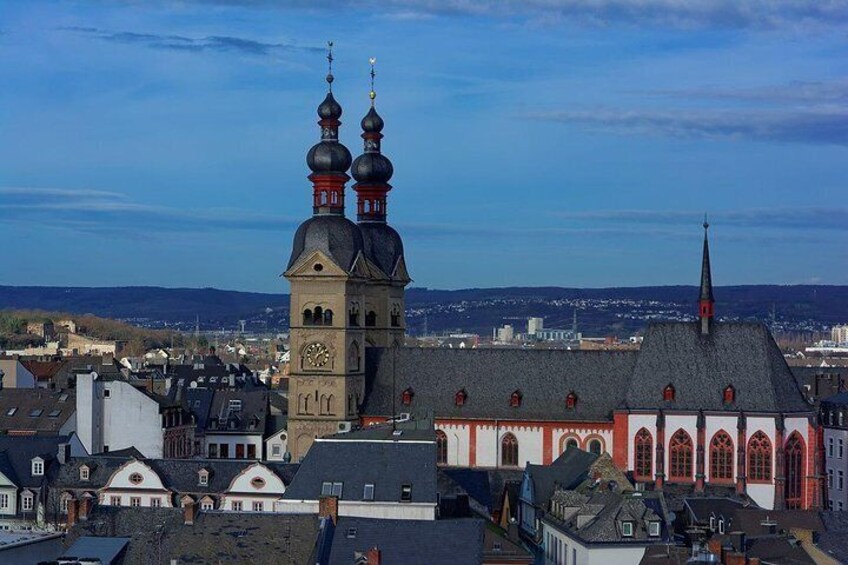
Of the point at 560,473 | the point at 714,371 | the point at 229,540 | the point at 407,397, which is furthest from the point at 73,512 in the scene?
the point at 714,371

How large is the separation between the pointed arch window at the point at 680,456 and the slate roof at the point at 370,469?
90.7 ft

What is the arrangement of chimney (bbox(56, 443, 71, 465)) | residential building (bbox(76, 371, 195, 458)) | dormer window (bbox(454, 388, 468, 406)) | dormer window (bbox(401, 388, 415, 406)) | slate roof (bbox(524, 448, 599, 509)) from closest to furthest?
slate roof (bbox(524, 448, 599, 509)) < chimney (bbox(56, 443, 71, 465)) < dormer window (bbox(454, 388, 468, 406)) < dormer window (bbox(401, 388, 415, 406)) < residential building (bbox(76, 371, 195, 458))

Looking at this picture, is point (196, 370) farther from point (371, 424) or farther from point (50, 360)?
point (371, 424)

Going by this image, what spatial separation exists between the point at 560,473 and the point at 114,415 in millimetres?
32217

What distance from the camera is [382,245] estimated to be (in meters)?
119

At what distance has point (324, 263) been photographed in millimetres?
109750

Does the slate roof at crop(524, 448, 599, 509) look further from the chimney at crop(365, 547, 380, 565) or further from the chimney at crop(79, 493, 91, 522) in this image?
the chimney at crop(365, 547, 380, 565)

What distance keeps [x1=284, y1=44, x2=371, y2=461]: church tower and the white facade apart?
992 centimetres

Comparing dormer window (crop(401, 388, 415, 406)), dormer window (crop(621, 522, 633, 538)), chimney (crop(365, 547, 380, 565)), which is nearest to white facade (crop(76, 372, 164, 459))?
dormer window (crop(401, 388, 415, 406))

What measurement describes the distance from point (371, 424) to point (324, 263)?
10253mm

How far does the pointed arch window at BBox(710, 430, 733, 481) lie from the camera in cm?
10319

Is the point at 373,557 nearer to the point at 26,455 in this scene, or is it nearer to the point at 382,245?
the point at 26,455

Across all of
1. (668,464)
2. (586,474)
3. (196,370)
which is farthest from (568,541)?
(196,370)

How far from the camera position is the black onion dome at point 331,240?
109750mm
